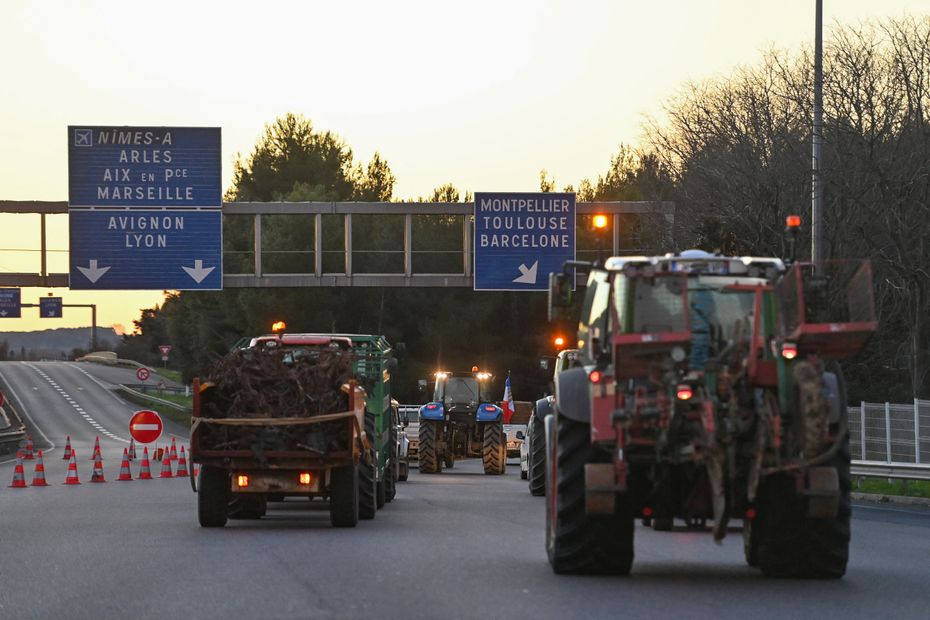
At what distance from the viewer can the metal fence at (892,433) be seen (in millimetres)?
32156

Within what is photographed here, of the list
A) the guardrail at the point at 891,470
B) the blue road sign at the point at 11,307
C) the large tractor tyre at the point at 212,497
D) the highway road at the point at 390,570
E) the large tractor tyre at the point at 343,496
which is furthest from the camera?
the blue road sign at the point at 11,307

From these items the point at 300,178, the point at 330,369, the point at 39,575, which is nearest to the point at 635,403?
the point at 39,575

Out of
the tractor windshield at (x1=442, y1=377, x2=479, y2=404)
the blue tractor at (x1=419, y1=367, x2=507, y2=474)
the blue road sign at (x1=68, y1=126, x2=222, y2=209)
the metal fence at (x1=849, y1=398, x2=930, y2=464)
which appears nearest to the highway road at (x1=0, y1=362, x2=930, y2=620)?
the metal fence at (x1=849, y1=398, x2=930, y2=464)

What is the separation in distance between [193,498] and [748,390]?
57.8ft

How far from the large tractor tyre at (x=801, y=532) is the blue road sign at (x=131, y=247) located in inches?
1113

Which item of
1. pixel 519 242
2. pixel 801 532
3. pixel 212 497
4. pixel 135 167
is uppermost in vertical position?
pixel 135 167

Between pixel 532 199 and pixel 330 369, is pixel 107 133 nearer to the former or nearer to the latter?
pixel 532 199

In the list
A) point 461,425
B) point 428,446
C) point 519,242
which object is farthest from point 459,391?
point 519,242

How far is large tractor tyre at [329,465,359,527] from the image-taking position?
21.2 metres

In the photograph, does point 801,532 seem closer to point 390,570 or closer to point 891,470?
point 390,570

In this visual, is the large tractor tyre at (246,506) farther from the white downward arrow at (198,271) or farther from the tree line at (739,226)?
the white downward arrow at (198,271)

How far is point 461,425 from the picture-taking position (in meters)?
45.8

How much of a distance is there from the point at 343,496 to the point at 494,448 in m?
22.7

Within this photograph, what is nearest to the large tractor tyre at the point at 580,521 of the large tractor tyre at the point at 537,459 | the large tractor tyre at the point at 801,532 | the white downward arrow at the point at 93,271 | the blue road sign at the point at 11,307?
the large tractor tyre at the point at 801,532
